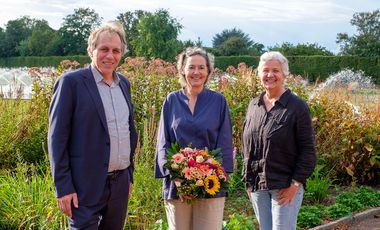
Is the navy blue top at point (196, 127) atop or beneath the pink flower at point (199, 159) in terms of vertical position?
atop

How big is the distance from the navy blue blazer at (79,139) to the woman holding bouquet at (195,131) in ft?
1.88

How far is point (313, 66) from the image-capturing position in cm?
3812

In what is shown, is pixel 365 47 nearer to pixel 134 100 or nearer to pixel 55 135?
pixel 134 100

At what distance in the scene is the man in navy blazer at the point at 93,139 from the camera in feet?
9.76

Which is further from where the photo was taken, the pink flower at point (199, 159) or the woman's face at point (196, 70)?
the woman's face at point (196, 70)

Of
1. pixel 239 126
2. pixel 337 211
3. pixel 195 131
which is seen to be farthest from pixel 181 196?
pixel 239 126

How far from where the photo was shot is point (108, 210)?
3215mm

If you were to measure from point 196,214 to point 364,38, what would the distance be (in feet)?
163

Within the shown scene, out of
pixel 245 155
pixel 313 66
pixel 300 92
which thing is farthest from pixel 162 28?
pixel 245 155

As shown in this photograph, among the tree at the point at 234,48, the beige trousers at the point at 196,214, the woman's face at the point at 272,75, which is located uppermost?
the tree at the point at 234,48

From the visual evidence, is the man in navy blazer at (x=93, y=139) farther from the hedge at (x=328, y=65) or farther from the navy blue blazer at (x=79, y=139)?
the hedge at (x=328, y=65)

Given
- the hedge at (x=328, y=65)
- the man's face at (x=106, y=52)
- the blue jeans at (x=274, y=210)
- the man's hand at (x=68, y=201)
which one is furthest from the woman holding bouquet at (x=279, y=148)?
the hedge at (x=328, y=65)

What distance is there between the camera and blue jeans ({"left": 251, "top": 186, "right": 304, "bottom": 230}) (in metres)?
3.58

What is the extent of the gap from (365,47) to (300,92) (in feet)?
146
